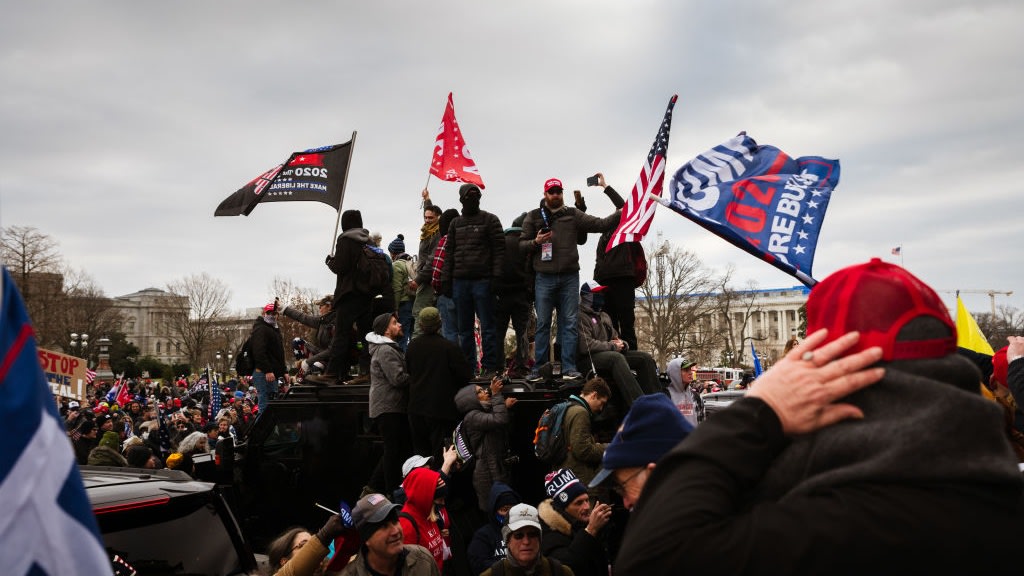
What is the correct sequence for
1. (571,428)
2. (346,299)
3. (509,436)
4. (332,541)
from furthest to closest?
(346,299)
(509,436)
(571,428)
(332,541)

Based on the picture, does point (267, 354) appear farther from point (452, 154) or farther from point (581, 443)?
point (581, 443)

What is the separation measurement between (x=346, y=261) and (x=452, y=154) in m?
3.21

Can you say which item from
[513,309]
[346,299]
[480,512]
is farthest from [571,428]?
[346,299]

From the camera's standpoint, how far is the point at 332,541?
532cm

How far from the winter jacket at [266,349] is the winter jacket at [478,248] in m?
4.18

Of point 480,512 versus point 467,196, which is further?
point 467,196

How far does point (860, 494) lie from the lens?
1442 millimetres

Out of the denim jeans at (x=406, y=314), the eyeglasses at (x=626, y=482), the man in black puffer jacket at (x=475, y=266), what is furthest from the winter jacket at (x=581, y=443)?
the denim jeans at (x=406, y=314)

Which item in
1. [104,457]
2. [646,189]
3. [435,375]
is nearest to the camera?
[646,189]

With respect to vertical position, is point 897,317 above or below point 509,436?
above

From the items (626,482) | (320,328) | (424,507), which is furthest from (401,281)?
(626,482)

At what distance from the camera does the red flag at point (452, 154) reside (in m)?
12.4

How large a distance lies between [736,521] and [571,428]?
557cm

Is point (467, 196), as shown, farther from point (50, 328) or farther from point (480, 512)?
point (50, 328)
